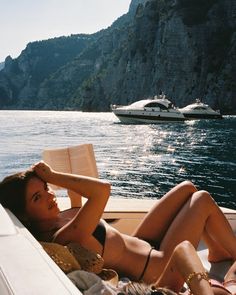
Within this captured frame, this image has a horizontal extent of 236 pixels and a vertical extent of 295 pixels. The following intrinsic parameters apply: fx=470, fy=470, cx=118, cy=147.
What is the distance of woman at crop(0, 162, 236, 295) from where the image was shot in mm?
2615

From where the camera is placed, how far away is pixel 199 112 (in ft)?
216

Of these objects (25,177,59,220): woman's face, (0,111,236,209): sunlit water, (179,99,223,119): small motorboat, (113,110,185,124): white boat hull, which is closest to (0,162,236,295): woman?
(25,177,59,220): woman's face

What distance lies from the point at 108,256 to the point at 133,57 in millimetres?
104245

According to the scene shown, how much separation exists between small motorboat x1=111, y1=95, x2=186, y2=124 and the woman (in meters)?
52.2

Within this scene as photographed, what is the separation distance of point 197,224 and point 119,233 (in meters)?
0.54

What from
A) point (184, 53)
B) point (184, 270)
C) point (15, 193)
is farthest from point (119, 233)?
point (184, 53)

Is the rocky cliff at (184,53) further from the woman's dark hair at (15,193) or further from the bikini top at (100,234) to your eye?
the woman's dark hair at (15,193)

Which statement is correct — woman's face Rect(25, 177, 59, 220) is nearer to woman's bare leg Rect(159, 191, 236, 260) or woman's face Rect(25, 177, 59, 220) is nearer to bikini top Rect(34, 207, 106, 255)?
bikini top Rect(34, 207, 106, 255)

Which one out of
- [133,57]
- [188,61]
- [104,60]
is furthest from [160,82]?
[104,60]

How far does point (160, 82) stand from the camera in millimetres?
90875

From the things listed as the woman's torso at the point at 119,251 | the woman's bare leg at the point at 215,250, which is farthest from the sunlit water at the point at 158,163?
the woman's torso at the point at 119,251

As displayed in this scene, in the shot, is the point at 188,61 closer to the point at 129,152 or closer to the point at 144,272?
the point at 129,152

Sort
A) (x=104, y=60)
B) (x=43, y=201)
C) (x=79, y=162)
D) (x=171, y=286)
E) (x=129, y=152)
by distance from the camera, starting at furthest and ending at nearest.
→ (x=104, y=60) → (x=129, y=152) → (x=79, y=162) → (x=43, y=201) → (x=171, y=286)

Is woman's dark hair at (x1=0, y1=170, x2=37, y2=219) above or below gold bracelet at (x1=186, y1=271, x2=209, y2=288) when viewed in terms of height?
above
